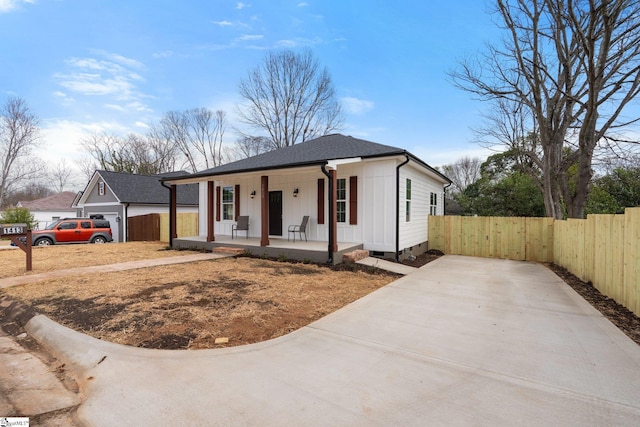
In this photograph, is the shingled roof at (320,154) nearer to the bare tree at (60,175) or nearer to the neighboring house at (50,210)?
the neighboring house at (50,210)

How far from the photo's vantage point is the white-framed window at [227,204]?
39.5 feet

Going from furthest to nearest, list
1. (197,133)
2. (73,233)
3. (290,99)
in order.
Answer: (197,133), (290,99), (73,233)

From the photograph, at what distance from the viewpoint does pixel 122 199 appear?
60.3 feet

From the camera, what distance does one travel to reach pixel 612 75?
9.16 m

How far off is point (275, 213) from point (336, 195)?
9.25ft

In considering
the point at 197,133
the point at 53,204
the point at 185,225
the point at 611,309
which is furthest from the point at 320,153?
the point at 53,204

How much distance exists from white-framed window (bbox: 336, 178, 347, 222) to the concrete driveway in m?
5.32

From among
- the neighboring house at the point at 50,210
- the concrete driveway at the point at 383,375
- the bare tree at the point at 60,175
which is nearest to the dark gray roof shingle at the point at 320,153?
the concrete driveway at the point at 383,375

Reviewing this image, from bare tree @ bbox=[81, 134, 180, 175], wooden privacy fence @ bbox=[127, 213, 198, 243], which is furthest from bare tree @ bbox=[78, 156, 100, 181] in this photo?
wooden privacy fence @ bbox=[127, 213, 198, 243]

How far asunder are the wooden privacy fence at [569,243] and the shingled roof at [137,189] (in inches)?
648

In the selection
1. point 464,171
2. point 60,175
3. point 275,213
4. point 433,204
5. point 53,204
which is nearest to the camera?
point 275,213

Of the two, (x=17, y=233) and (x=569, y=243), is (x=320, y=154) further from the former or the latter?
(x=17, y=233)

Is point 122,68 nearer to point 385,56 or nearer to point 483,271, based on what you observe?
point 385,56

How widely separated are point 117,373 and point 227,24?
14252mm
